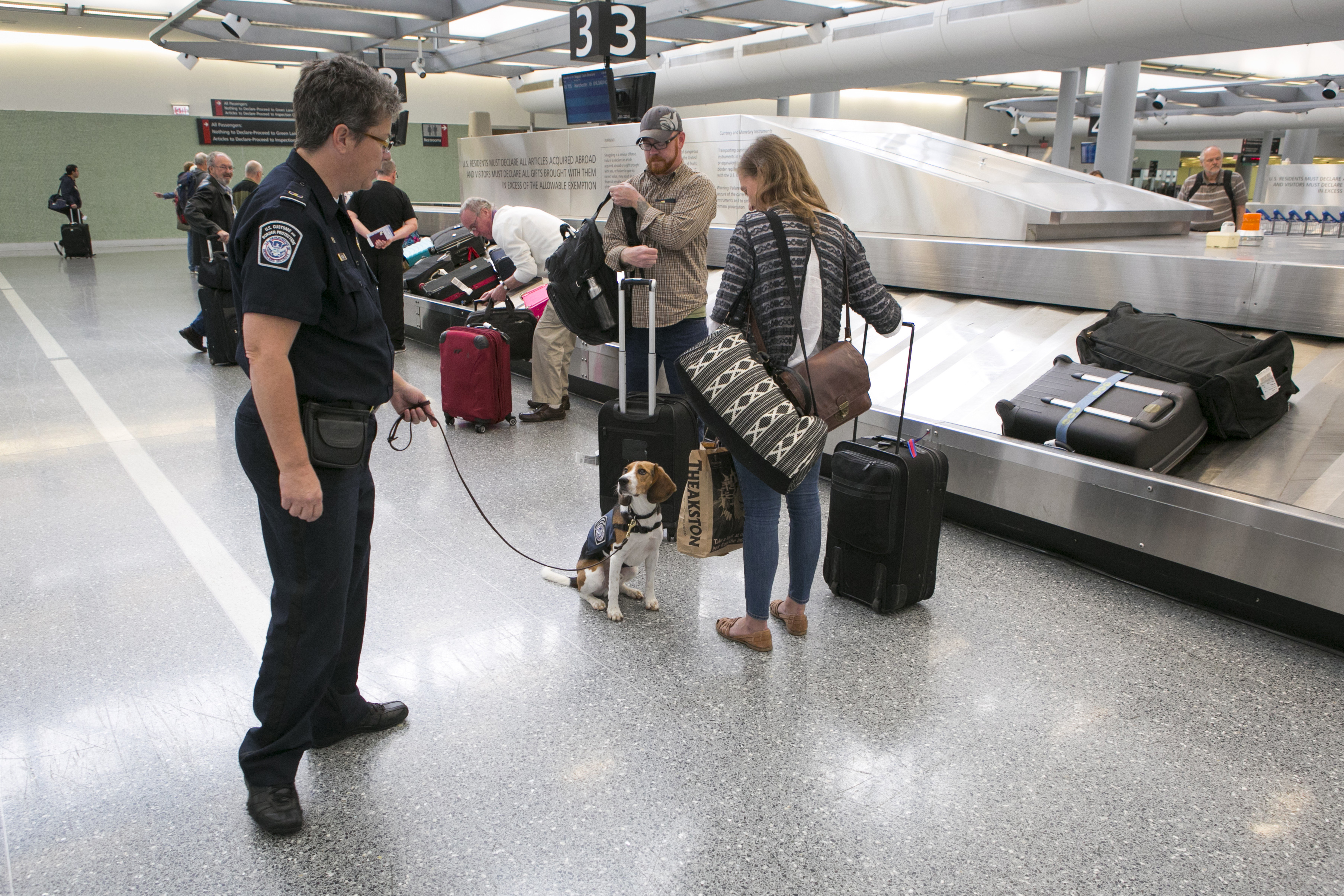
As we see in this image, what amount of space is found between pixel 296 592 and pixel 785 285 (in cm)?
152

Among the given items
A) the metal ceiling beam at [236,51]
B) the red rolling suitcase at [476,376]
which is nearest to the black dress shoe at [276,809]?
the red rolling suitcase at [476,376]

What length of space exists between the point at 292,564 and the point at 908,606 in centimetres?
216

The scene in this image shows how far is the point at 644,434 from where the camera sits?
3846 mm

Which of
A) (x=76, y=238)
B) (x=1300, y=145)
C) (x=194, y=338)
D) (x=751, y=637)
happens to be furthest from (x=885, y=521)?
(x=1300, y=145)

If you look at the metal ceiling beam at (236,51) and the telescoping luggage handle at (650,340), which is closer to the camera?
the telescoping luggage handle at (650,340)

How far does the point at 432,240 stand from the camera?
9.91 m

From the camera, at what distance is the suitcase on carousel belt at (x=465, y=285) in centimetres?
817

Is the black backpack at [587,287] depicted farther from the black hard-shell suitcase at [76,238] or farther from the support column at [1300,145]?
the support column at [1300,145]

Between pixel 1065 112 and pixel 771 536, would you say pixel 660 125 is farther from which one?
pixel 1065 112

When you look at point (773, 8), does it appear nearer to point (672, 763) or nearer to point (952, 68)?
point (952, 68)

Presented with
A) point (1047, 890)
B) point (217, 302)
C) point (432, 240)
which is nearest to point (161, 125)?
point (432, 240)

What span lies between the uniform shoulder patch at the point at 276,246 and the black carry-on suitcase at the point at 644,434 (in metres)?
2.11

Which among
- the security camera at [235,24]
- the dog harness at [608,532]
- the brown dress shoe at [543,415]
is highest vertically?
the security camera at [235,24]

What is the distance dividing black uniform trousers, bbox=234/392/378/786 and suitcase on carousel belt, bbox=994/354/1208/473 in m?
2.67
